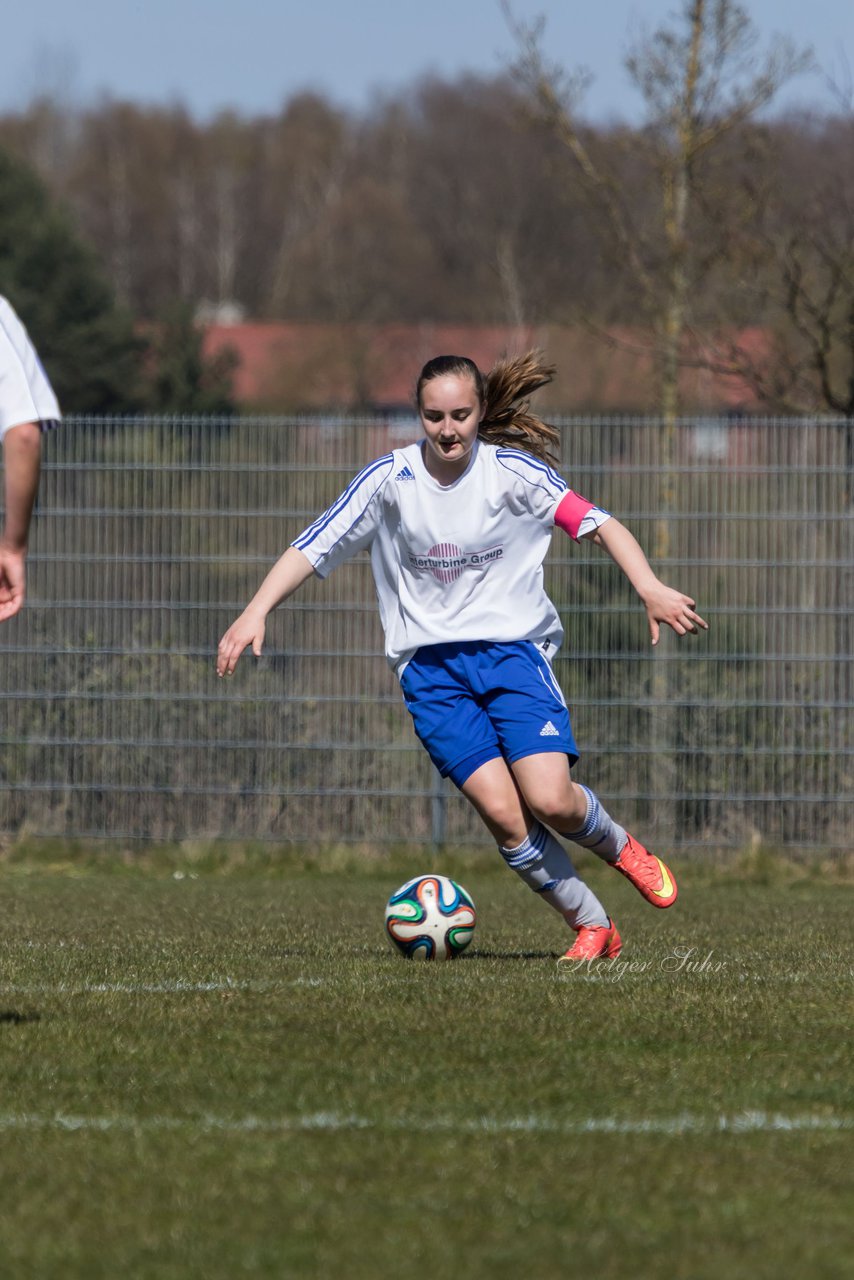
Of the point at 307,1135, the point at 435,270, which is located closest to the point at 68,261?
the point at 435,270

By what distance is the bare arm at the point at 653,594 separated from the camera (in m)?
6.02

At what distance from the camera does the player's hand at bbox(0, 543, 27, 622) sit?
4.55 m

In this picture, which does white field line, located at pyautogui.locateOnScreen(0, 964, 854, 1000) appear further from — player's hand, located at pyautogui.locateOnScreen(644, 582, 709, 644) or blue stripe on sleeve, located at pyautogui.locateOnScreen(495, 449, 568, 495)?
blue stripe on sleeve, located at pyautogui.locateOnScreen(495, 449, 568, 495)

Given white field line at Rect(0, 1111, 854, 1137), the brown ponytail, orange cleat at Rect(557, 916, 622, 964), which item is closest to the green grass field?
white field line at Rect(0, 1111, 854, 1137)

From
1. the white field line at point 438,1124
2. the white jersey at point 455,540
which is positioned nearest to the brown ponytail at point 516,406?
the white jersey at point 455,540

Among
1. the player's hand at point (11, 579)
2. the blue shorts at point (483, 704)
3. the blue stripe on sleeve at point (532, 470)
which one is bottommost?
the blue shorts at point (483, 704)

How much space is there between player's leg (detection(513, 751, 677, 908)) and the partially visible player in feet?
7.25

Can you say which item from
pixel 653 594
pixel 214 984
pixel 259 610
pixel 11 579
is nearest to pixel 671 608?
pixel 653 594

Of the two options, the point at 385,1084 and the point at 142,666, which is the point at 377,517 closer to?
the point at 385,1084

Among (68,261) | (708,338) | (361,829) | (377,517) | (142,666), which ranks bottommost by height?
(361,829)

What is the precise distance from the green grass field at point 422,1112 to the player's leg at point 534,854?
0.20 m

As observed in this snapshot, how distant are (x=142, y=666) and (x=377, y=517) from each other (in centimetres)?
559

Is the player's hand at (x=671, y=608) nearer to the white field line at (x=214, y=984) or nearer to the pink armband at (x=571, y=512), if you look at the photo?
the pink armband at (x=571, y=512)

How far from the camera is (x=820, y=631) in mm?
11508
